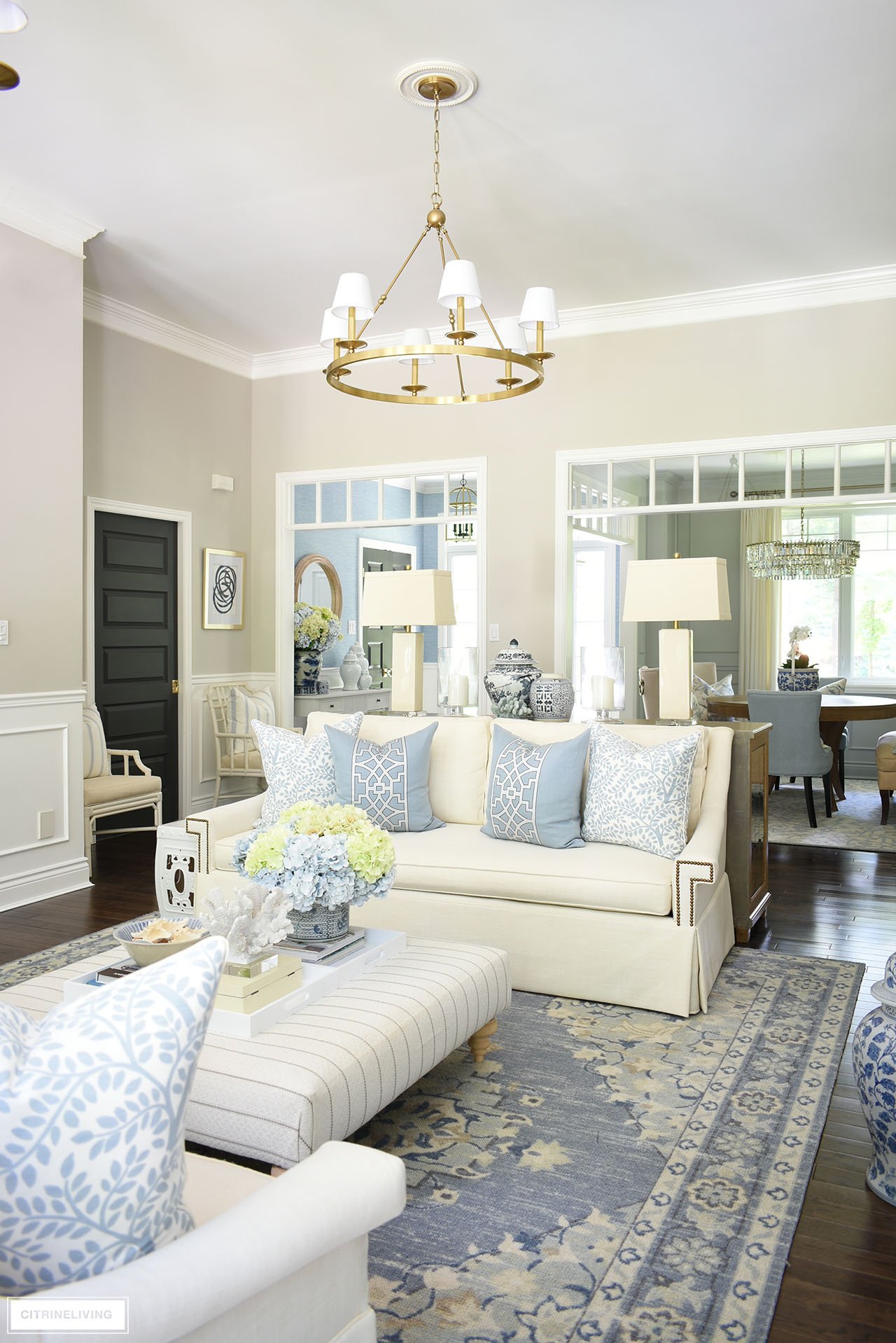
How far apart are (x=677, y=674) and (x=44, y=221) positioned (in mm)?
3526

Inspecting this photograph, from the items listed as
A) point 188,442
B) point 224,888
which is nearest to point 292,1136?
point 224,888

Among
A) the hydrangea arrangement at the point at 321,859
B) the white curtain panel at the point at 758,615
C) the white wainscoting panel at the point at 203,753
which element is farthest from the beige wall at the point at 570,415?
the white curtain panel at the point at 758,615

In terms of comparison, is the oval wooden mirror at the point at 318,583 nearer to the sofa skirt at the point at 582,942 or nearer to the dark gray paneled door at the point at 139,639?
the dark gray paneled door at the point at 139,639

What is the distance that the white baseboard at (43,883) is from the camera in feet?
14.7

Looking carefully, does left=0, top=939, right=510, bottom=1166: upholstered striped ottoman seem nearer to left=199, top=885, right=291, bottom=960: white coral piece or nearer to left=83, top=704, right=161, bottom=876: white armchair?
left=199, top=885, right=291, bottom=960: white coral piece

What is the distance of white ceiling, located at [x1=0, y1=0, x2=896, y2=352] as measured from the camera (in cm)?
324

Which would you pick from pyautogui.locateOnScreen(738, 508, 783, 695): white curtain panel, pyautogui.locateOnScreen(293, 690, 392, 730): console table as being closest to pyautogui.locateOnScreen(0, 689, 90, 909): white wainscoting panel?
pyautogui.locateOnScreen(293, 690, 392, 730): console table

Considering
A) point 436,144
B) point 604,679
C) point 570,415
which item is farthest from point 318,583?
point 436,144

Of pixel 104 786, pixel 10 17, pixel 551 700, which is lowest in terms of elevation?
pixel 104 786

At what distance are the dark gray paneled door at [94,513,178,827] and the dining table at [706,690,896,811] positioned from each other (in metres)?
3.64

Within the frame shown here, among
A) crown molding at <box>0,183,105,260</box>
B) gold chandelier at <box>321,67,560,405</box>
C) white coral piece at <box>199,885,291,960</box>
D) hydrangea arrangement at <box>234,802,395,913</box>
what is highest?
crown molding at <box>0,183,105,260</box>

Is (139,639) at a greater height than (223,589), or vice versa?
(223,589)

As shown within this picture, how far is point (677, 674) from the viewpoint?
409cm

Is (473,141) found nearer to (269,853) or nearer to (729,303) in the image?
(729,303)
